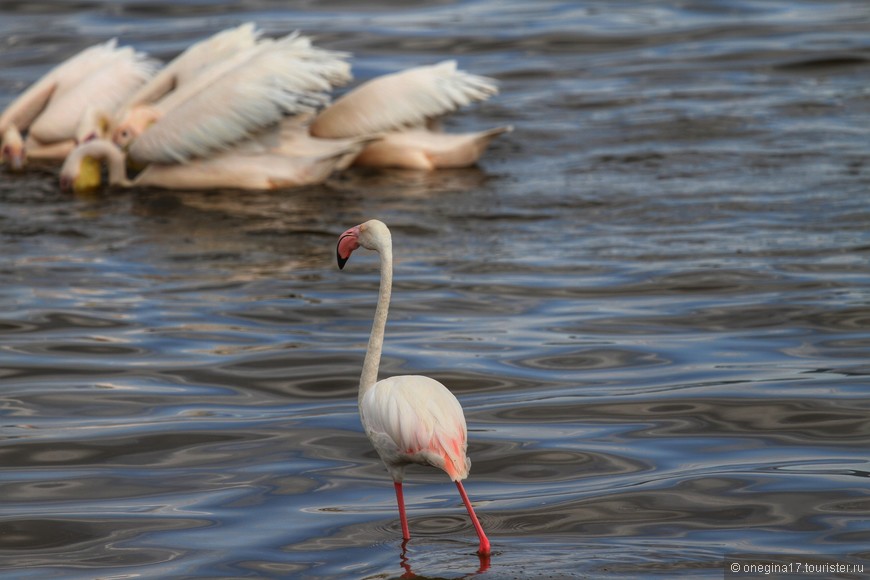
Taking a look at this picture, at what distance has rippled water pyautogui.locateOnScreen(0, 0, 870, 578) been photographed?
16.0 ft

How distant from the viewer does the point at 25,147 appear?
11.8 metres

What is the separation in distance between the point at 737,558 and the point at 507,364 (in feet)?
7.82

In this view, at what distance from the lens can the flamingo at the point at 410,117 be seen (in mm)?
10445

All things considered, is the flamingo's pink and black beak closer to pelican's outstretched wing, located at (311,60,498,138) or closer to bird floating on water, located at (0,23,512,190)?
bird floating on water, located at (0,23,512,190)

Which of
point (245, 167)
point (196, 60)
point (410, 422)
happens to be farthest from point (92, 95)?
point (410, 422)

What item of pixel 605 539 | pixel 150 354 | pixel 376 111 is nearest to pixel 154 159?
pixel 376 111

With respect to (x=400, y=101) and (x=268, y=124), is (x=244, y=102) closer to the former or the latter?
(x=268, y=124)

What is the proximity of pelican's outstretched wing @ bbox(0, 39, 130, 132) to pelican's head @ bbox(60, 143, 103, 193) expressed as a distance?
5.12ft

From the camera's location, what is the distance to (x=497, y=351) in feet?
22.8

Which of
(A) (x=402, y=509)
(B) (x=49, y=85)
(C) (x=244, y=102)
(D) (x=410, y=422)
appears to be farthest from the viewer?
(B) (x=49, y=85)

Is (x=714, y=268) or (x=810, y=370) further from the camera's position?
(x=714, y=268)

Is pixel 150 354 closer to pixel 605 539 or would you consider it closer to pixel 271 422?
pixel 271 422

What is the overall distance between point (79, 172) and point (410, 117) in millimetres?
2445

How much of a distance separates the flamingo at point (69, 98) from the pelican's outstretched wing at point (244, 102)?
5.16ft
